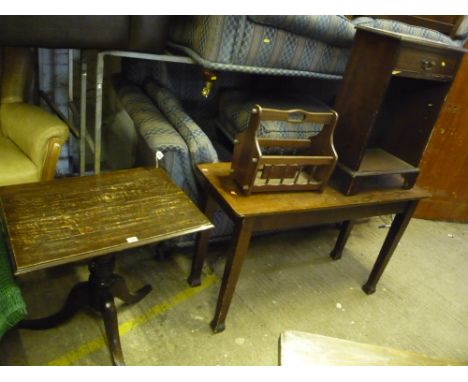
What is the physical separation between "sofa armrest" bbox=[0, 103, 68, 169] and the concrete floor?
1.71 feet

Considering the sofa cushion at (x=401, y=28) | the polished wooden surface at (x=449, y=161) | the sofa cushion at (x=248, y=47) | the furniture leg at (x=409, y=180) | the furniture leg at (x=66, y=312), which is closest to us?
the furniture leg at (x=66, y=312)

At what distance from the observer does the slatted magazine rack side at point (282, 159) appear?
3.84 ft

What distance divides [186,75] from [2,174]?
107 centimetres

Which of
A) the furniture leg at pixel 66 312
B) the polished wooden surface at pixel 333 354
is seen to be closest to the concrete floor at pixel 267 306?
the furniture leg at pixel 66 312

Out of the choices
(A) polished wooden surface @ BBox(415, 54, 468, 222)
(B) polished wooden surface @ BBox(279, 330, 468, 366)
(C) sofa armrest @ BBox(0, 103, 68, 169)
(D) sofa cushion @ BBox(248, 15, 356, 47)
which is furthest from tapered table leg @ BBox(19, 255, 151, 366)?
(A) polished wooden surface @ BBox(415, 54, 468, 222)

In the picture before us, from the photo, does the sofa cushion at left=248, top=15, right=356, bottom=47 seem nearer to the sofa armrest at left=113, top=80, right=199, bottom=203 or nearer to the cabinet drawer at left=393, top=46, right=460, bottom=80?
the cabinet drawer at left=393, top=46, right=460, bottom=80

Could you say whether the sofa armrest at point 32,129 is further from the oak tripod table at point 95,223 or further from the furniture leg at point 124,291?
the furniture leg at point 124,291

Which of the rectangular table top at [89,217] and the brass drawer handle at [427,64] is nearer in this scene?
the rectangular table top at [89,217]

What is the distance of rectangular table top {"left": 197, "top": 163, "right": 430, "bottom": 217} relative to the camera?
119 cm

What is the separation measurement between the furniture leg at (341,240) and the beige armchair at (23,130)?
4.70 feet

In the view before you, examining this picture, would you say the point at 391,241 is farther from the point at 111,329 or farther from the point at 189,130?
the point at 111,329

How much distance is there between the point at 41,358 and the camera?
1223 mm

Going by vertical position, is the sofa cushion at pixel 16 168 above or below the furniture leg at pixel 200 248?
above

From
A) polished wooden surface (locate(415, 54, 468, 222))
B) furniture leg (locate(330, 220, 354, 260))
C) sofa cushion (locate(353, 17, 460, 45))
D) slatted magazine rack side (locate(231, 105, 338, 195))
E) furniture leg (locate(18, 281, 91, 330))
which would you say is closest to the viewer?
slatted magazine rack side (locate(231, 105, 338, 195))
